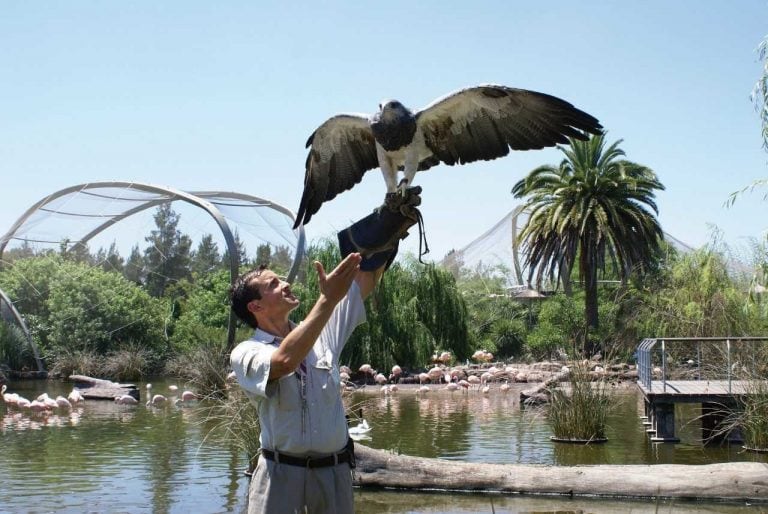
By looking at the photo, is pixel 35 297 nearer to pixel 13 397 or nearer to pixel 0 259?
pixel 0 259

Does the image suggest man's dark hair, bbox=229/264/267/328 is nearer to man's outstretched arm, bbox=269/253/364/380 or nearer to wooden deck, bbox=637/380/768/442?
man's outstretched arm, bbox=269/253/364/380

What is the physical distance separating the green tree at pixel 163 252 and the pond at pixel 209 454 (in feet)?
37.6

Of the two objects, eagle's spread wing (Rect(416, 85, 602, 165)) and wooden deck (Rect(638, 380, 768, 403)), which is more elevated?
eagle's spread wing (Rect(416, 85, 602, 165))

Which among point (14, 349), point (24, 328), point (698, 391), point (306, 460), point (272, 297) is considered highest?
point (24, 328)

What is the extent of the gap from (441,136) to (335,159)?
538 mm

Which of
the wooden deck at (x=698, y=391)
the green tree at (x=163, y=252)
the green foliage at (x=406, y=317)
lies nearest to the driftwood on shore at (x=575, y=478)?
the wooden deck at (x=698, y=391)

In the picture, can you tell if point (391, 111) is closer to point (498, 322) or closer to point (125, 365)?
point (125, 365)

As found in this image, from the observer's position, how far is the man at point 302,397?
3.33 m

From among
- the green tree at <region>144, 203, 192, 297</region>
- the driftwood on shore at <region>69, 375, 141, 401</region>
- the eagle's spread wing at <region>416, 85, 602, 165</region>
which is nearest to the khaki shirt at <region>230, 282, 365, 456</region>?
the eagle's spread wing at <region>416, 85, 602, 165</region>

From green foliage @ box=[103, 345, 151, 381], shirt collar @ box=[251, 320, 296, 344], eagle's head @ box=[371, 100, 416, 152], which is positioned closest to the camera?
shirt collar @ box=[251, 320, 296, 344]

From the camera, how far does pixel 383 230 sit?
11.0 feet

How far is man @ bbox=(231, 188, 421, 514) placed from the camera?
333cm

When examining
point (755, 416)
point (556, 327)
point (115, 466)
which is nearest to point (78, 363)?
point (556, 327)

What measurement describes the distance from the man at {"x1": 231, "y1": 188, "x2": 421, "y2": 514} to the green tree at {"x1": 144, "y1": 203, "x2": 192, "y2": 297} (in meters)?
24.4
